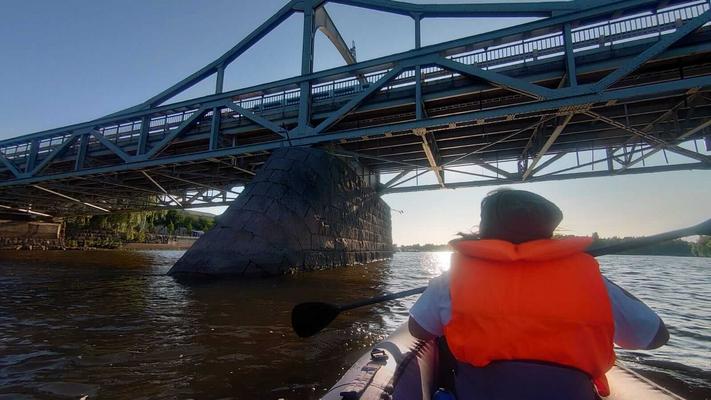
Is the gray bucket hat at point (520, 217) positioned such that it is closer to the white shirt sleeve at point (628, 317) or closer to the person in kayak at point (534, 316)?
the person in kayak at point (534, 316)

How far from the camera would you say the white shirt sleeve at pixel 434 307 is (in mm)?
1486

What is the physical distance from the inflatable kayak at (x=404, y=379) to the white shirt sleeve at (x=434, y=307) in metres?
0.47

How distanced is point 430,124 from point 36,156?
84.0 ft

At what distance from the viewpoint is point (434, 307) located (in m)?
1.54

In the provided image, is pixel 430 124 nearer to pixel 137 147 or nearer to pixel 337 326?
pixel 337 326

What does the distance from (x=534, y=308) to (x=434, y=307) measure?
0.43 meters

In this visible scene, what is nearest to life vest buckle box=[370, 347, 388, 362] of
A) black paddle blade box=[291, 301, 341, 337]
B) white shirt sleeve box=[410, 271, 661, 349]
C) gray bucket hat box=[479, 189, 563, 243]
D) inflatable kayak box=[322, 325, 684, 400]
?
inflatable kayak box=[322, 325, 684, 400]

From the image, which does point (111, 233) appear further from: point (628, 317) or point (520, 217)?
point (628, 317)

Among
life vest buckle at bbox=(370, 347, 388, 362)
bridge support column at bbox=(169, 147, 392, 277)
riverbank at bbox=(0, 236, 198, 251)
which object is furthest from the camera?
riverbank at bbox=(0, 236, 198, 251)

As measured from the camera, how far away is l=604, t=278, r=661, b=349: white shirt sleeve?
1360 millimetres

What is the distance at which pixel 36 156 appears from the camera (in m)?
22.1

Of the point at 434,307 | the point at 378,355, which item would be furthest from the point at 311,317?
the point at 434,307

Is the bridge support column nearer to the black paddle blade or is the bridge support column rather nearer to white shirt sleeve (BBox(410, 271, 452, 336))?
the black paddle blade

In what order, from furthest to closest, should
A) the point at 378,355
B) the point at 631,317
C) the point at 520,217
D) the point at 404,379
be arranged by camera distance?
the point at 378,355, the point at 404,379, the point at 520,217, the point at 631,317
